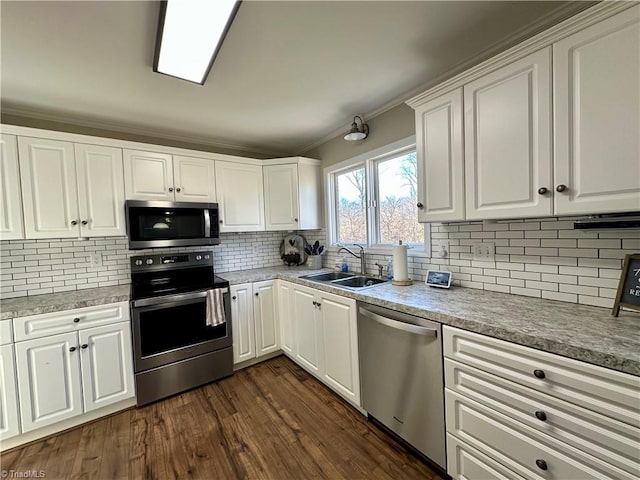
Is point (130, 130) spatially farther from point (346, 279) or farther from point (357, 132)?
point (346, 279)

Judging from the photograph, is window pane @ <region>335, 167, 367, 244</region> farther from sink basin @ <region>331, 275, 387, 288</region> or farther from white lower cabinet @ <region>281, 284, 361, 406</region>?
white lower cabinet @ <region>281, 284, 361, 406</region>

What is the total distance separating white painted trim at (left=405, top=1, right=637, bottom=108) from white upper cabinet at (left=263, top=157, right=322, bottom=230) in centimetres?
172

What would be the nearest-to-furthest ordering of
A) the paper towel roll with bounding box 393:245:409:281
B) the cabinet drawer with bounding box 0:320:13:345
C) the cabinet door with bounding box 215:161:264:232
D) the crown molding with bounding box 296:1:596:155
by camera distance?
the crown molding with bounding box 296:1:596:155 < the cabinet drawer with bounding box 0:320:13:345 < the paper towel roll with bounding box 393:245:409:281 < the cabinet door with bounding box 215:161:264:232

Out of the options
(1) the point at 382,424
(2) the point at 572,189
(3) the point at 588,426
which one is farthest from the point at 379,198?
(3) the point at 588,426

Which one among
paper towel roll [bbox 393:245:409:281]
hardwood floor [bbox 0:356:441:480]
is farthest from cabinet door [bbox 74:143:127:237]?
paper towel roll [bbox 393:245:409:281]

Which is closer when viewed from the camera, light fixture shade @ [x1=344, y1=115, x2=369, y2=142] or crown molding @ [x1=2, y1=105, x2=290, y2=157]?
crown molding @ [x1=2, y1=105, x2=290, y2=157]

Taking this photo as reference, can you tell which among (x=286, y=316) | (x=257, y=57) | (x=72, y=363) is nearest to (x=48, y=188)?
(x=72, y=363)

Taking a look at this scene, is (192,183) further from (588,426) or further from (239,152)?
(588,426)

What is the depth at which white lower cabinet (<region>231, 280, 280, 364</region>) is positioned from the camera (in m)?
2.68

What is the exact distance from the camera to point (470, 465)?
1.34 meters

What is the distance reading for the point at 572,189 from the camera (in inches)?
47.8

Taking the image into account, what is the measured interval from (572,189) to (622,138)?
0.23m

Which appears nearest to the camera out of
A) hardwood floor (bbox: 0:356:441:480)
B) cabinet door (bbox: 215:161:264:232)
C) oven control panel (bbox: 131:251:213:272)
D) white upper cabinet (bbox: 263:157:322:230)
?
hardwood floor (bbox: 0:356:441:480)

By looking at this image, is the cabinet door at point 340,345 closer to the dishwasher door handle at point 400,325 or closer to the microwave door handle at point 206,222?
the dishwasher door handle at point 400,325
